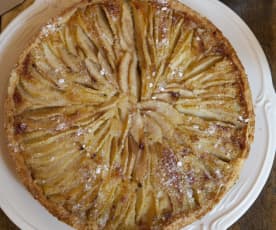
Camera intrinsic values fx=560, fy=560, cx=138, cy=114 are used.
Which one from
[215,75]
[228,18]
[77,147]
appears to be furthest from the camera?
[228,18]

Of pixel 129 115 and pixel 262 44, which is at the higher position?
pixel 129 115

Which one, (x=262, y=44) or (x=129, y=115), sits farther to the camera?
(x=262, y=44)

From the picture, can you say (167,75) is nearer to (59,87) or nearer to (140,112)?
(140,112)

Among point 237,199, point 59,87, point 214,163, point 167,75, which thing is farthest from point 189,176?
point 59,87

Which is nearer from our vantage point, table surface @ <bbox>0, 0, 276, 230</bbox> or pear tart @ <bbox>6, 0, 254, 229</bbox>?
pear tart @ <bbox>6, 0, 254, 229</bbox>
